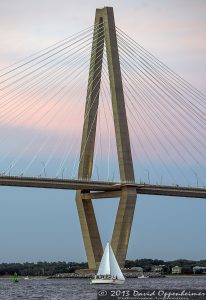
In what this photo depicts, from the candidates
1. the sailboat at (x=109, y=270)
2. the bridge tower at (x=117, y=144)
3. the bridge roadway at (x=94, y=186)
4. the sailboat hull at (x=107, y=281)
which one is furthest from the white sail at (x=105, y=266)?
the bridge roadway at (x=94, y=186)

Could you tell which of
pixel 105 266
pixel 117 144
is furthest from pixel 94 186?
pixel 105 266

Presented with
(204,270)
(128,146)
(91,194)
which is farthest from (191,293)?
(204,270)

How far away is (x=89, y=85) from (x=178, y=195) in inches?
425

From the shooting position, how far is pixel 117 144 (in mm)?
65750

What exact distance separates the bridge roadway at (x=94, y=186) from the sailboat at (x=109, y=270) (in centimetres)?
549

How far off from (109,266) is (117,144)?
311 inches

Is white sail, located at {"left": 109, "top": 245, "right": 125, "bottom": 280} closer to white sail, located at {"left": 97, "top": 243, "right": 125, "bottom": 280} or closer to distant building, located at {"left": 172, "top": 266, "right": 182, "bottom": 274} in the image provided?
white sail, located at {"left": 97, "top": 243, "right": 125, "bottom": 280}

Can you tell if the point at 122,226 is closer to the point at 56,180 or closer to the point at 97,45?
the point at 56,180

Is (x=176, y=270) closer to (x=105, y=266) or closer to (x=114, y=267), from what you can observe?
(x=114, y=267)

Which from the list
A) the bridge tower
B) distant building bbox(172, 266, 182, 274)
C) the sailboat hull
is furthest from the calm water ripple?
distant building bbox(172, 266, 182, 274)

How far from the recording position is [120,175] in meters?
66.9

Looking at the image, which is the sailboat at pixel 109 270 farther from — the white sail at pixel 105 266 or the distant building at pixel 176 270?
the distant building at pixel 176 270

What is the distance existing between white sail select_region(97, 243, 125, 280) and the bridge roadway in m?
5.39

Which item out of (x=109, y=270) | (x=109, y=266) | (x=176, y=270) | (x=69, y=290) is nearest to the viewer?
(x=69, y=290)
